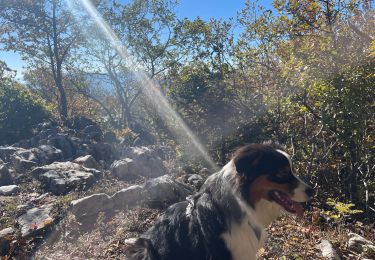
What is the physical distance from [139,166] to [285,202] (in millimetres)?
6534

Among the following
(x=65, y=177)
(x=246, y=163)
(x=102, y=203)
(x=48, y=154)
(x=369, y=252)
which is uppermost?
(x=48, y=154)

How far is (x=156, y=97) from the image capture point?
1664 cm

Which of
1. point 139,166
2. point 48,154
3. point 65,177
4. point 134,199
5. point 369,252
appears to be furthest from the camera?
point 48,154

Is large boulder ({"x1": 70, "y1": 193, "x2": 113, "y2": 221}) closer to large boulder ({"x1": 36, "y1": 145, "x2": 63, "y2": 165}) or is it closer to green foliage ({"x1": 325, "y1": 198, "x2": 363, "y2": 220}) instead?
green foliage ({"x1": 325, "y1": 198, "x2": 363, "y2": 220})

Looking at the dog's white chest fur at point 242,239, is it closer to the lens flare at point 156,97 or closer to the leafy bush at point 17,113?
the lens flare at point 156,97

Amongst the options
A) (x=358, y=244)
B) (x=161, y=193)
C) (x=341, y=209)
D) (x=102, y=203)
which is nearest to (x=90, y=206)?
(x=102, y=203)

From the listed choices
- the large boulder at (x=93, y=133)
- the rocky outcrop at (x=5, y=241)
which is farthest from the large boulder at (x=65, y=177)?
the large boulder at (x=93, y=133)

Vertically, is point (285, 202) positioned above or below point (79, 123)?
below

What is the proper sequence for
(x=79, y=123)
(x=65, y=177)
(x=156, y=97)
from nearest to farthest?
1. (x=65, y=177)
2. (x=79, y=123)
3. (x=156, y=97)

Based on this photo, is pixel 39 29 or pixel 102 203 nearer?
pixel 102 203

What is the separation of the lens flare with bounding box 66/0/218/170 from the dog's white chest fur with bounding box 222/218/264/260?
6.21m

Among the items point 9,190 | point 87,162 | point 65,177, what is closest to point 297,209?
point 65,177

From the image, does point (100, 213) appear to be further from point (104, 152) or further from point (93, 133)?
point (93, 133)

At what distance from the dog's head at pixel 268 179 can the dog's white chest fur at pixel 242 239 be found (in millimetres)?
227
